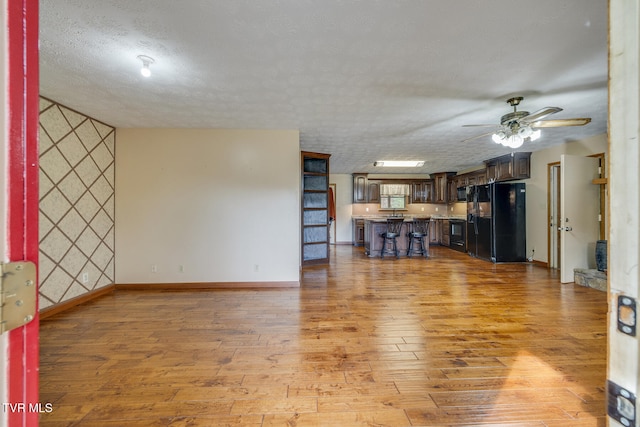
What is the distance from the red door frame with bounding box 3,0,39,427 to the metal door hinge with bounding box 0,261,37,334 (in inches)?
0.7

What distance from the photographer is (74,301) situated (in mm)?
3357

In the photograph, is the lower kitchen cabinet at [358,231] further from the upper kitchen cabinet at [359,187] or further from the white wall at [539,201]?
the white wall at [539,201]

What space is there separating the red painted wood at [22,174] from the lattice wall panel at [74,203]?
3562mm

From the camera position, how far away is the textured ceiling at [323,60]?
170cm

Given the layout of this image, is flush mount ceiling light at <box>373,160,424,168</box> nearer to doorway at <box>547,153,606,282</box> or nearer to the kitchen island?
the kitchen island

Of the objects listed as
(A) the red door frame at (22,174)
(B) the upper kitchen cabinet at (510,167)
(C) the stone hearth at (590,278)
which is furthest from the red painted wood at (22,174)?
(B) the upper kitchen cabinet at (510,167)

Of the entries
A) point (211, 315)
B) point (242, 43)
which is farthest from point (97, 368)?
point (242, 43)

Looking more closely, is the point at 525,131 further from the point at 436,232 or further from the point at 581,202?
the point at 436,232

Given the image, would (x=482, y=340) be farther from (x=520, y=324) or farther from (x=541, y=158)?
(x=541, y=158)

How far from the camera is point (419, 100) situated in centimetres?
299

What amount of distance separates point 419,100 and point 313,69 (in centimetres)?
135

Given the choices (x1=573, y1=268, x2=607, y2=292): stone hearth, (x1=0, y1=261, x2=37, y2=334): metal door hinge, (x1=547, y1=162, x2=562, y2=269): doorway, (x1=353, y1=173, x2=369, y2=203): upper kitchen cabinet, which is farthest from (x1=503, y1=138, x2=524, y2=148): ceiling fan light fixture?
(x1=353, y1=173, x2=369, y2=203): upper kitchen cabinet

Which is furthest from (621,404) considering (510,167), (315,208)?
(510,167)

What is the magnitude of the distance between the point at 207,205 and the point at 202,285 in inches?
49.3
